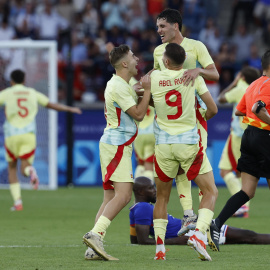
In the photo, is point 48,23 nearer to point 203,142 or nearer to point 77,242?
point 77,242

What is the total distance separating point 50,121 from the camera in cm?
1794

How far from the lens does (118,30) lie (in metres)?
21.5

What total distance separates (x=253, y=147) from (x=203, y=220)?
150 cm

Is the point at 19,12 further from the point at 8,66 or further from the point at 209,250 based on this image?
the point at 209,250

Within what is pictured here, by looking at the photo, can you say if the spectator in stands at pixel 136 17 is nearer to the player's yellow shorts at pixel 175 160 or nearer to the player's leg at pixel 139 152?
the player's leg at pixel 139 152

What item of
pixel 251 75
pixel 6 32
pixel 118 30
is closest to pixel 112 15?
pixel 118 30

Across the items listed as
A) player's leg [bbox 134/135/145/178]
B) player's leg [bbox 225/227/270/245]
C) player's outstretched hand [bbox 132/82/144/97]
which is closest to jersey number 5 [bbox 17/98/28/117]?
player's leg [bbox 134/135/145/178]

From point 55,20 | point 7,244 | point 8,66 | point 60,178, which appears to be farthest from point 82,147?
point 7,244

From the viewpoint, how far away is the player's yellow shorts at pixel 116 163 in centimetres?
788

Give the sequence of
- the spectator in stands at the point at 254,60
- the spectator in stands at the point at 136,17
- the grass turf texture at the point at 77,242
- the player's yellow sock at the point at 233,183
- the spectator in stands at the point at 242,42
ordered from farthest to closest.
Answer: the spectator in stands at the point at 242,42 < the spectator in stands at the point at 136,17 < the spectator in stands at the point at 254,60 < the player's yellow sock at the point at 233,183 < the grass turf texture at the point at 77,242

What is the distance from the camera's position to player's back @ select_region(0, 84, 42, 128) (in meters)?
14.8

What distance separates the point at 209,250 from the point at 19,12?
14413mm

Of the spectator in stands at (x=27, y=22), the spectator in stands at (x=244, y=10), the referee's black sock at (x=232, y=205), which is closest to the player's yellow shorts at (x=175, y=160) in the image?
the referee's black sock at (x=232, y=205)

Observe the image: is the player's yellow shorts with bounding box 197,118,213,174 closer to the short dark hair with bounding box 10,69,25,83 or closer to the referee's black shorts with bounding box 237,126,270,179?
the referee's black shorts with bounding box 237,126,270,179
